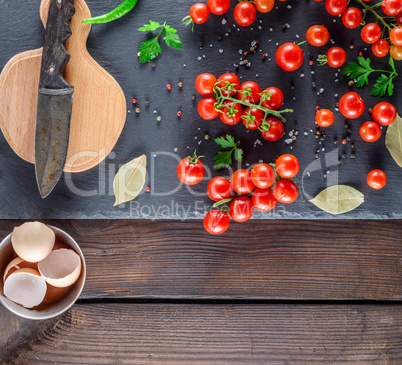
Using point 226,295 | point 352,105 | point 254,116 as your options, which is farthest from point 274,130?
point 226,295

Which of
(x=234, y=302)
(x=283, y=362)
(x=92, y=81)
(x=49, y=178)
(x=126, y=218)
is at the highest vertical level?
(x=92, y=81)

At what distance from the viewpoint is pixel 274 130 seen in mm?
777

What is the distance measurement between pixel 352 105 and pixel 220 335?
0.56 meters

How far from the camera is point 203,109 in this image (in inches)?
30.0

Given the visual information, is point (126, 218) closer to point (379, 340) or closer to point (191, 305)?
point (191, 305)

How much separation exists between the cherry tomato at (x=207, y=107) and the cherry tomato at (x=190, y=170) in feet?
0.29

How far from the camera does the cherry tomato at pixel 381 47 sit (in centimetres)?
78

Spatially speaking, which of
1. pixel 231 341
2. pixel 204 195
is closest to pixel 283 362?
pixel 231 341

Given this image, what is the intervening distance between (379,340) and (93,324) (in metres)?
0.63

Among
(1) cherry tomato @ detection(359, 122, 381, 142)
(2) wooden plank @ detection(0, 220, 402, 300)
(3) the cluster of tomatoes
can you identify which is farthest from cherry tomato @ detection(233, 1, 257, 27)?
(2) wooden plank @ detection(0, 220, 402, 300)

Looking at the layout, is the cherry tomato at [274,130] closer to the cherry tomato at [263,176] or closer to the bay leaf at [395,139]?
the cherry tomato at [263,176]

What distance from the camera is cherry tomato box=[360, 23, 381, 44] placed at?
0.77m

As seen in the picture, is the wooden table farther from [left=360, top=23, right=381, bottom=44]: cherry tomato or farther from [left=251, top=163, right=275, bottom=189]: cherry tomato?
[left=360, top=23, right=381, bottom=44]: cherry tomato

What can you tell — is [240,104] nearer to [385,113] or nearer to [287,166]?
[287,166]
